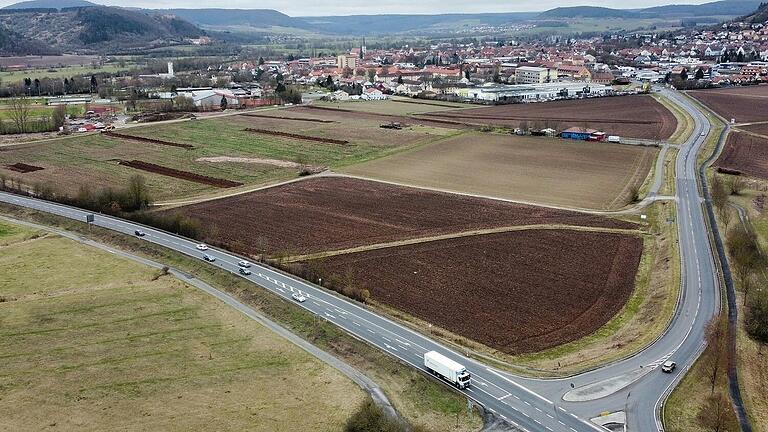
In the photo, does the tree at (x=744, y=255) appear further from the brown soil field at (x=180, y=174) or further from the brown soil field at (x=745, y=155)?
the brown soil field at (x=180, y=174)

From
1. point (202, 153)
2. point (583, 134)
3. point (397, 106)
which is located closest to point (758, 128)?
point (583, 134)

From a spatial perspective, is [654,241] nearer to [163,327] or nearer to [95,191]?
[163,327]

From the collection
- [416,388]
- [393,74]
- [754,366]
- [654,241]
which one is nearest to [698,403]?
[754,366]

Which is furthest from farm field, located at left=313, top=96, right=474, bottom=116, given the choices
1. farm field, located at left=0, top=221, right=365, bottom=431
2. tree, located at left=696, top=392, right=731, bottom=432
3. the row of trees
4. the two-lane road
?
tree, located at left=696, top=392, right=731, bottom=432

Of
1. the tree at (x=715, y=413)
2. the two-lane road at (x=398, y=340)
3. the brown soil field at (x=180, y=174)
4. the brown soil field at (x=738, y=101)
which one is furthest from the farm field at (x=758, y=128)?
the two-lane road at (x=398, y=340)

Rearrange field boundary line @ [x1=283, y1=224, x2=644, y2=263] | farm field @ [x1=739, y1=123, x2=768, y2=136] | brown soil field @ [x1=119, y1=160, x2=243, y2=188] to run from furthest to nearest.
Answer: farm field @ [x1=739, y1=123, x2=768, y2=136] → brown soil field @ [x1=119, y1=160, x2=243, y2=188] → field boundary line @ [x1=283, y1=224, x2=644, y2=263]

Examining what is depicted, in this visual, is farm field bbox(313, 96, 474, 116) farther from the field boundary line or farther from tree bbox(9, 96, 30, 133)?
the field boundary line
